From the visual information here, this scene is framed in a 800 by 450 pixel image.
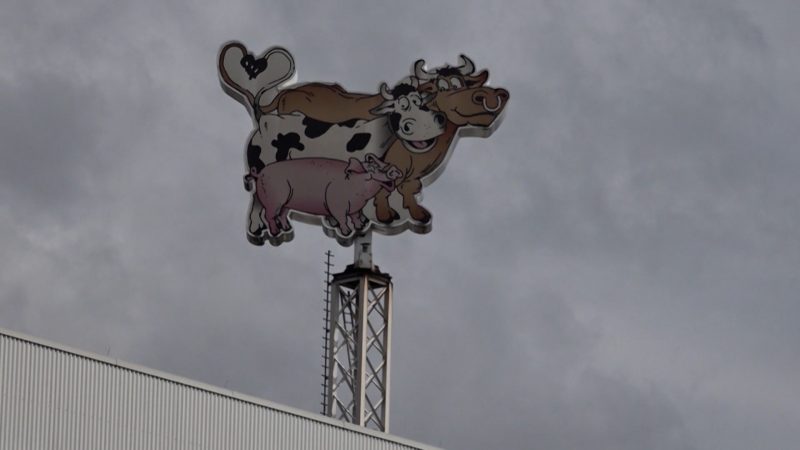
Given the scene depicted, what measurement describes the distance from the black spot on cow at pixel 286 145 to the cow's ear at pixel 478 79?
5.08 m

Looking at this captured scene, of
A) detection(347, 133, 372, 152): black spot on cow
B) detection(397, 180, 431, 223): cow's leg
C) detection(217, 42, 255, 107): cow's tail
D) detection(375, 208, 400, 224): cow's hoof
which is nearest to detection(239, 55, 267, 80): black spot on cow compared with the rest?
detection(217, 42, 255, 107): cow's tail

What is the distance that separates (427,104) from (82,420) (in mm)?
18517

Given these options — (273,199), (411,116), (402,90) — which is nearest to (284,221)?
(273,199)

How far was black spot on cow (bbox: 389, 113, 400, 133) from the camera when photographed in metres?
76.2

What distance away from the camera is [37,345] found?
61094 mm

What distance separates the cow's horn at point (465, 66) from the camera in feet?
251

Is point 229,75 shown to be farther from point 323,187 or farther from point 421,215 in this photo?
point 421,215

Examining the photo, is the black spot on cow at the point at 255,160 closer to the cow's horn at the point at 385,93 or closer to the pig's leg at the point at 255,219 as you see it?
the pig's leg at the point at 255,219

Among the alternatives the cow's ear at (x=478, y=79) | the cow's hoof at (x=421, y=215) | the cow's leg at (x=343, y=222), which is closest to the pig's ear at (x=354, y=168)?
the cow's leg at (x=343, y=222)

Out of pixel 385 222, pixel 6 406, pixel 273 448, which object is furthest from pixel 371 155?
pixel 6 406

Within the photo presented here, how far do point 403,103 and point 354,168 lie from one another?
2.38m

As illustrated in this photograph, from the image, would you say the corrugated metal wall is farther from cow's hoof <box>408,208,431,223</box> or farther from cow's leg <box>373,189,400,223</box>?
cow's leg <box>373,189,400,223</box>

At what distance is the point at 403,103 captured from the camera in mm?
76375

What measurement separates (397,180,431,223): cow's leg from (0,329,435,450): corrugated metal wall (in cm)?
948
